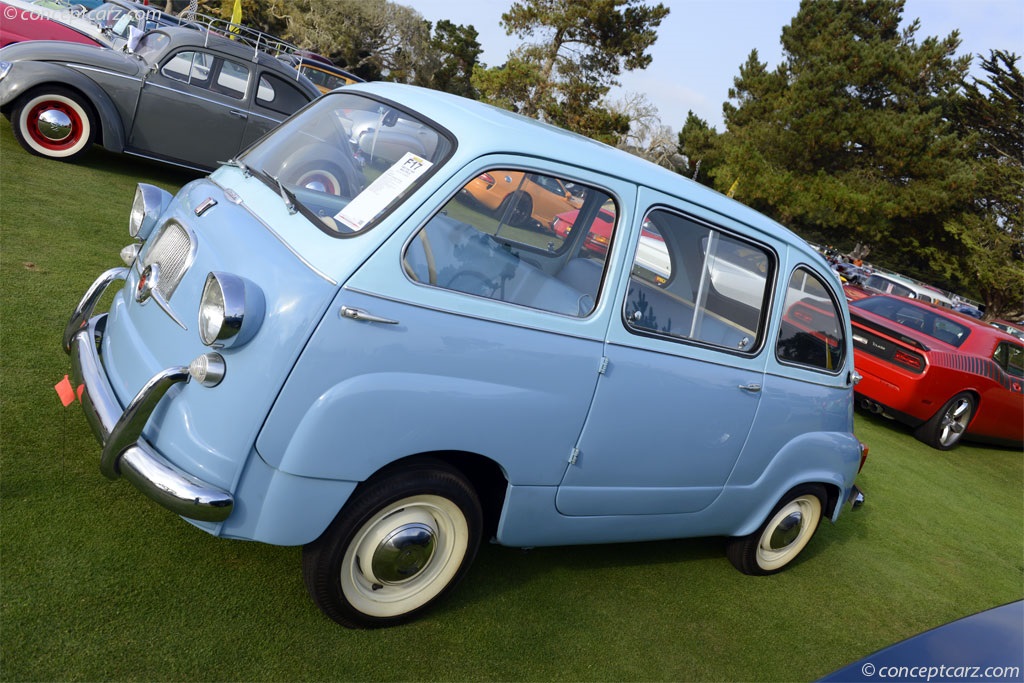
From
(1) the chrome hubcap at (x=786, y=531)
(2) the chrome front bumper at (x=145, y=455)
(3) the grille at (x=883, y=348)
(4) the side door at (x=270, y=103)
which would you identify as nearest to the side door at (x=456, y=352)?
(2) the chrome front bumper at (x=145, y=455)

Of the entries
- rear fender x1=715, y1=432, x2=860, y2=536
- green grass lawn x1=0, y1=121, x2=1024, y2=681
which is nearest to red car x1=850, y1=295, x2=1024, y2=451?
green grass lawn x1=0, y1=121, x2=1024, y2=681

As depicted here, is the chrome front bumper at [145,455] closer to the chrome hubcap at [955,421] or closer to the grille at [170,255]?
the grille at [170,255]

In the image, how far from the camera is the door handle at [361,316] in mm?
2541

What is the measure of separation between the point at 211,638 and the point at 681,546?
2749 mm

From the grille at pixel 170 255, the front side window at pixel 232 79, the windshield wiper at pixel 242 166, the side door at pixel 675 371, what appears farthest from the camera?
the front side window at pixel 232 79

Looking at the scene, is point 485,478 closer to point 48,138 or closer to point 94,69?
point 94,69

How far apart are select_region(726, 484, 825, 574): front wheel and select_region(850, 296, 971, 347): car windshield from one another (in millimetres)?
5174

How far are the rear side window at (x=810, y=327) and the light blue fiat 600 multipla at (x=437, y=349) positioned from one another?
16 millimetres

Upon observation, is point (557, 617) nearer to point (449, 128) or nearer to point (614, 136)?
point (449, 128)

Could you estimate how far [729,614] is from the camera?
4004mm

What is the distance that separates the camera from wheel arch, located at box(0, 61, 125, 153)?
27.0 ft

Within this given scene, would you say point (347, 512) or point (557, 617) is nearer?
point (347, 512)

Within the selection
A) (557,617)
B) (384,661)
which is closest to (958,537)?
(557,617)

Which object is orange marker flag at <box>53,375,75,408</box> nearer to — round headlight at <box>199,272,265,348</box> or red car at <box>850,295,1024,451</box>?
round headlight at <box>199,272,265,348</box>
